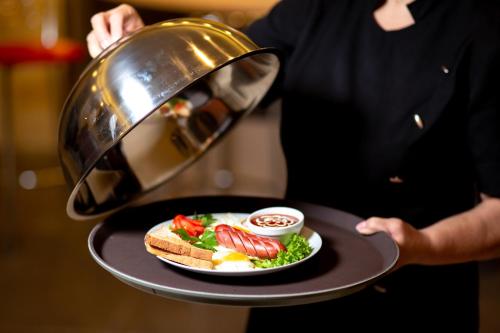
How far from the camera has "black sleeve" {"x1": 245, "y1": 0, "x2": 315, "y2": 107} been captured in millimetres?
1186

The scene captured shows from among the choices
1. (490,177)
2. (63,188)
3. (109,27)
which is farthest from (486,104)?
(63,188)

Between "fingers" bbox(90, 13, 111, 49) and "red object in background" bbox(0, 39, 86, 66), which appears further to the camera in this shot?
"red object in background" bbox(0, 39, 86, 66)

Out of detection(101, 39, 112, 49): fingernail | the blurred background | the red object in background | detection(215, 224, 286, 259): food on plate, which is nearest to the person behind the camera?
detection(215, 224, 286, 259): food on plate

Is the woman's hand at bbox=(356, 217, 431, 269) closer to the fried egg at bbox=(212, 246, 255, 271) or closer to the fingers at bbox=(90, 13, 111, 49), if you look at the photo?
the fried egg at bbox=(212, 246, 255, 271)

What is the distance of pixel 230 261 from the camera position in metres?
0.86

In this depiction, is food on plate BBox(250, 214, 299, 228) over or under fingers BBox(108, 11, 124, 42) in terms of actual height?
under

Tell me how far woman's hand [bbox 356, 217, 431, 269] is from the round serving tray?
0.01 metres

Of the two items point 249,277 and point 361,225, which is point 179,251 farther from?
point 361,225

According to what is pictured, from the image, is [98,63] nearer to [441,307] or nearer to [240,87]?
[240,87]

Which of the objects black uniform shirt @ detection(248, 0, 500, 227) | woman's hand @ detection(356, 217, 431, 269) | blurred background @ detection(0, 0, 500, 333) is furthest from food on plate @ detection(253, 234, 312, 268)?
blurred background @ detection(0, 0, 500, 333)

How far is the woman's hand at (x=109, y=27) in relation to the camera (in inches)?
39.0

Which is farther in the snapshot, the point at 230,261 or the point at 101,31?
the point at 101,31

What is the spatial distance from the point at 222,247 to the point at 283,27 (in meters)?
0.49

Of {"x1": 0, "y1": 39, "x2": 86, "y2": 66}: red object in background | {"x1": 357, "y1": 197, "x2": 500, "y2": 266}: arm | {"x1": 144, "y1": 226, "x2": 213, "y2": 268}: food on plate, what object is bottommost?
{"x1": 0, "y1": 39, "x2": 86, "y2": 66}: red object in background
